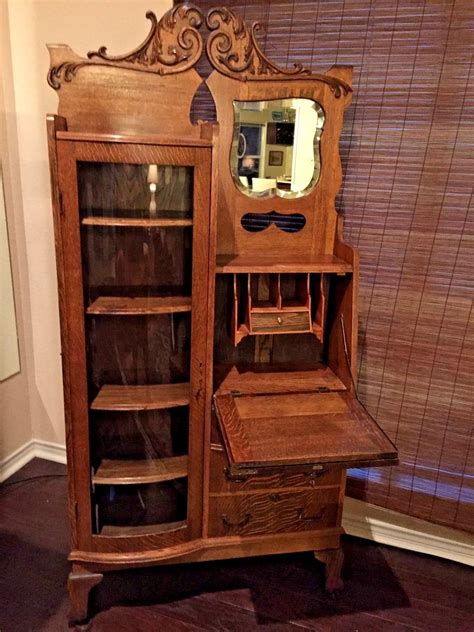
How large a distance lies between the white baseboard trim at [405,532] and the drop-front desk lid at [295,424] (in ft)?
2.34

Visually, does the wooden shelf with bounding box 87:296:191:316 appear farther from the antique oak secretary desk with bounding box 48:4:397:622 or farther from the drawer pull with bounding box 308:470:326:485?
the drawer pull with bounding box 308:470:326:485

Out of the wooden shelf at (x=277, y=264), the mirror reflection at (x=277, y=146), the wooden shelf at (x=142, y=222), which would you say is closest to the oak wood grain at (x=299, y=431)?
the wooden shelf at (x=277, y=264)

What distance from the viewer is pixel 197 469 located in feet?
5.14

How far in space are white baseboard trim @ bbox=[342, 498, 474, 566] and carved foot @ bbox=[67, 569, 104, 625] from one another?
3.29ft

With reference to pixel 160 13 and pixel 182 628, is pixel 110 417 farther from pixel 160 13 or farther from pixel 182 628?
pixel 160 13

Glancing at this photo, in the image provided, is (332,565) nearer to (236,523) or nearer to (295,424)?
(236,523)

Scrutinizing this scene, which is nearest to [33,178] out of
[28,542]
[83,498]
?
[83,498]

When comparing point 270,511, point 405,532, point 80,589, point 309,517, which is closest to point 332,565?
point 309,517

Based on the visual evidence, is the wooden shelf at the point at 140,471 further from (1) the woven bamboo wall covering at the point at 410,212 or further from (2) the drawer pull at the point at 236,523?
(1) the woven bamboo wall covering at the point at 410,212

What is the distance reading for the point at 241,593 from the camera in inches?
69.2

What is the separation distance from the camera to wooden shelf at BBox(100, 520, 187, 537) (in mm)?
1573

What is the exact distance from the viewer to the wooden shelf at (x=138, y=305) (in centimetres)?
141

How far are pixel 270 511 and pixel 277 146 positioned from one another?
1.16m

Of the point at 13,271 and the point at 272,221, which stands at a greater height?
the point at 272,221
